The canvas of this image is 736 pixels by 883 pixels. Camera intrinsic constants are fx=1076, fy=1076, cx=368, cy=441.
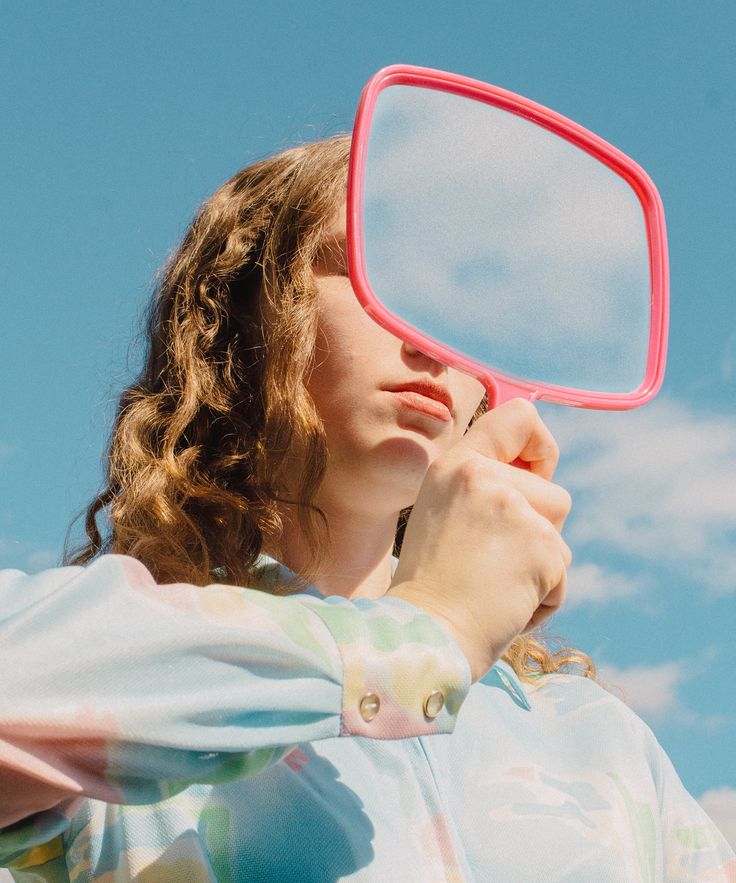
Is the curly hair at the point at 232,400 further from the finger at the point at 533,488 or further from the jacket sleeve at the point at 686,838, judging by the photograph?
the finger at the point at 533,488

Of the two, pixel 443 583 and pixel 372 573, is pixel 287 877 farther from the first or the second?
pixel 372 573

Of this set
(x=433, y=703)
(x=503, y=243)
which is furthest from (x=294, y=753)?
(x=503, y=243)

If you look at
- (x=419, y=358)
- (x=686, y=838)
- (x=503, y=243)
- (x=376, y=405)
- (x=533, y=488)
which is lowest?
(x=686, y=838)

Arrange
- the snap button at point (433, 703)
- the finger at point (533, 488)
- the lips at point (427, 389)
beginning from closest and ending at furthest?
1. the snap button at point (433, 703)
2. the finger at point (533, 488)
3. the lips at point (427, 389)

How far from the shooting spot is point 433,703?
4.45 ft

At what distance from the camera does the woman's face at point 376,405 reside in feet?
7.59

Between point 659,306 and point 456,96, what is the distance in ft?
1.96

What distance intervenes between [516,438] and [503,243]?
0.61 meters

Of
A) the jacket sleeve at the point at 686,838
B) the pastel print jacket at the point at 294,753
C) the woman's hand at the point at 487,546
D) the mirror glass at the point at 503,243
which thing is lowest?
the jacket sleeve at the point at 686,838

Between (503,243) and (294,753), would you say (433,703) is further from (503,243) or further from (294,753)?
(503,243)

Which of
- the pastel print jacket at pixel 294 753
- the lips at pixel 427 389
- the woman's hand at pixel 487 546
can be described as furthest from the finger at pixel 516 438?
the lips at pixel 427 389

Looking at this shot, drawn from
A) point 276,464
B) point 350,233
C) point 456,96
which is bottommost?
point 276,464

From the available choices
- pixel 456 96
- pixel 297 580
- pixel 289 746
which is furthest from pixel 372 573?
pixel 289 746

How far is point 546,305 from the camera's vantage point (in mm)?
2131
